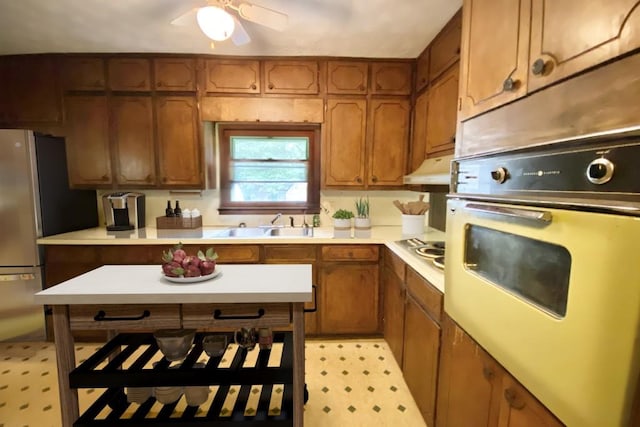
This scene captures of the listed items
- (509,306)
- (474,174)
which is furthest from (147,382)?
(474,174)

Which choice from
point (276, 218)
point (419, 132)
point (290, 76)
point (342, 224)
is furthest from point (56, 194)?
point (419, 132)

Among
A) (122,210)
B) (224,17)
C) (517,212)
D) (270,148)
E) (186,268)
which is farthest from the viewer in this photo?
(270,148)

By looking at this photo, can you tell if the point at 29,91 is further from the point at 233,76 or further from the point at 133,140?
the point at 233,76

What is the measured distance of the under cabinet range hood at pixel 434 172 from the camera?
1789 mm

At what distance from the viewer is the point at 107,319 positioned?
4.23 ft

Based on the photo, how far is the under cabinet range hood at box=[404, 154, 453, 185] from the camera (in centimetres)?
179

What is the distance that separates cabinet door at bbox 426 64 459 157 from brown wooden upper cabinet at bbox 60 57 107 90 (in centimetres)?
285

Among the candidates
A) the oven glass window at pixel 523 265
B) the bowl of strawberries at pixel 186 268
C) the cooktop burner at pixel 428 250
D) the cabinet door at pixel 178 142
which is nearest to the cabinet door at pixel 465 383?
the oven glass window at pixel 523 265

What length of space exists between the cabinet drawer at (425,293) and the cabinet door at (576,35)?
971 mm

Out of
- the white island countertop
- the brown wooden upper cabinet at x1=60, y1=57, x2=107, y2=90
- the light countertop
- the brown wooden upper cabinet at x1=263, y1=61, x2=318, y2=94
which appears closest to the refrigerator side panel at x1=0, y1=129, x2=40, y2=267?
the light countertop

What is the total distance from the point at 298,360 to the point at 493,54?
143cm

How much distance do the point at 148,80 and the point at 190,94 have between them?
393 millimetres

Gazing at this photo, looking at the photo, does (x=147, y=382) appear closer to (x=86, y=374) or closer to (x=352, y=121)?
(x=86, y=374)

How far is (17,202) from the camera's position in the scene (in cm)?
227
